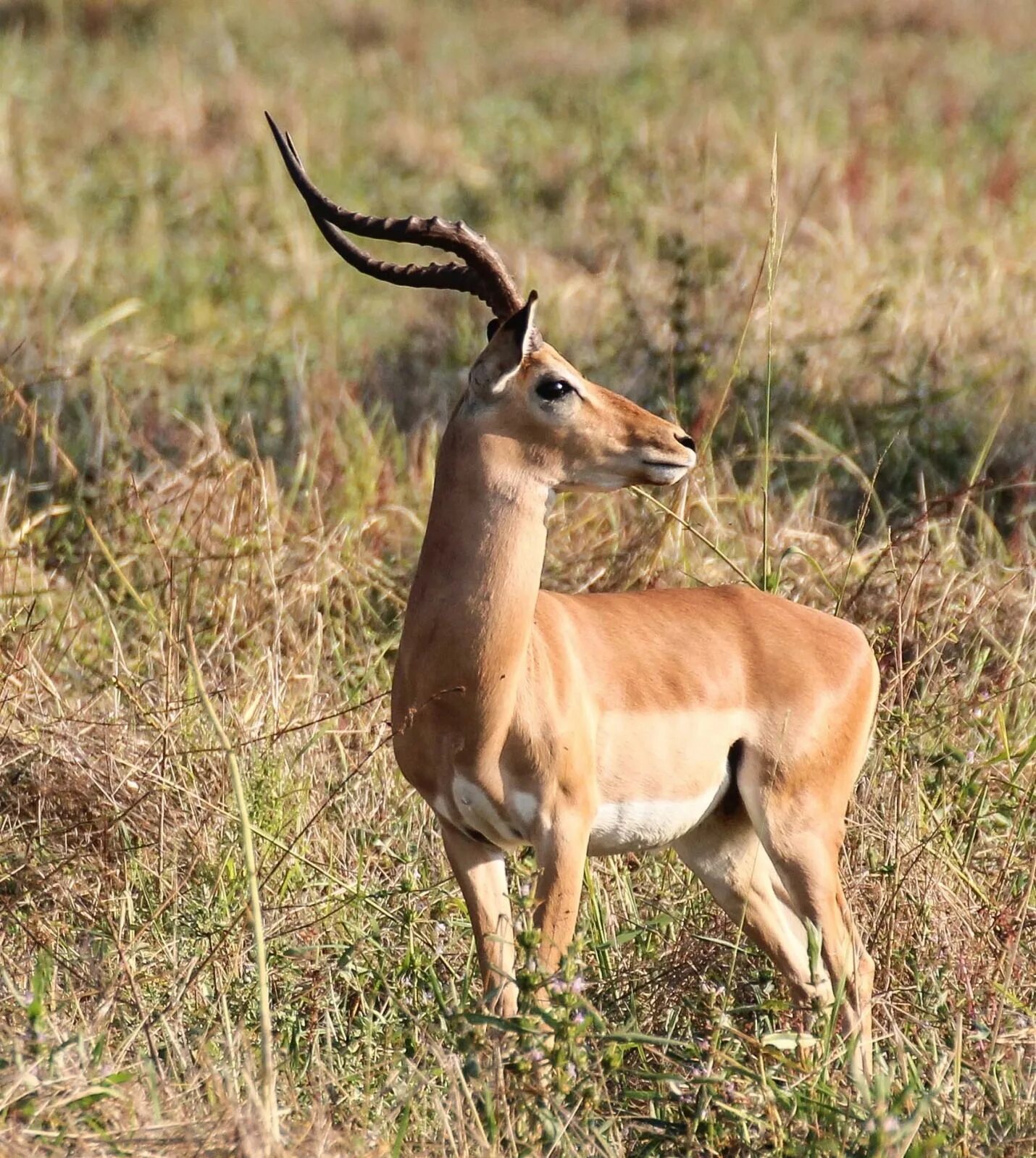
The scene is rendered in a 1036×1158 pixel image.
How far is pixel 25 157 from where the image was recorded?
40.5 feet

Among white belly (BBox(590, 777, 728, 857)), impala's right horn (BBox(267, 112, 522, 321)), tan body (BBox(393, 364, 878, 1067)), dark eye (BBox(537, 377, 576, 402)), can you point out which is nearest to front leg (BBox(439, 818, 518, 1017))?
tan body (BBox(393, 364, 878, 1067))

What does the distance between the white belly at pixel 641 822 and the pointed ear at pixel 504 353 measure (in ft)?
3.42

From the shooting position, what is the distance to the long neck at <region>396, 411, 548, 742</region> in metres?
4.11

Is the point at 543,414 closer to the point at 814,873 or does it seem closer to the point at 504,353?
the point at 504,353

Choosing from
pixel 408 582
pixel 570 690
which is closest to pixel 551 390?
pixel 570 690

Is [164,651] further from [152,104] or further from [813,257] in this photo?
[152,104]

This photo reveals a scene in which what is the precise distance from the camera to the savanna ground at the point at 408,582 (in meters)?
3.77

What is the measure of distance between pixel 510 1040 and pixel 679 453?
54.4 inches

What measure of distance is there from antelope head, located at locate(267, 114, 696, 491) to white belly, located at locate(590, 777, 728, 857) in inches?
31.2

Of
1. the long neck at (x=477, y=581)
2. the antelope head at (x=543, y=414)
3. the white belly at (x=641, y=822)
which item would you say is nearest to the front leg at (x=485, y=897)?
the white belly at (x=641, y=822)

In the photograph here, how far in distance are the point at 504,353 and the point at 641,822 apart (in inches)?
47.3

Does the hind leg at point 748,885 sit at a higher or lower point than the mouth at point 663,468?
lower

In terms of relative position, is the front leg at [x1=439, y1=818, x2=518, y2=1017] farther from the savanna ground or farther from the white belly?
the white belly

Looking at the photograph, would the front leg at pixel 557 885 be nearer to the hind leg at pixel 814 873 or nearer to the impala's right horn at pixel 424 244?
the hind leg at pixel 814 873
